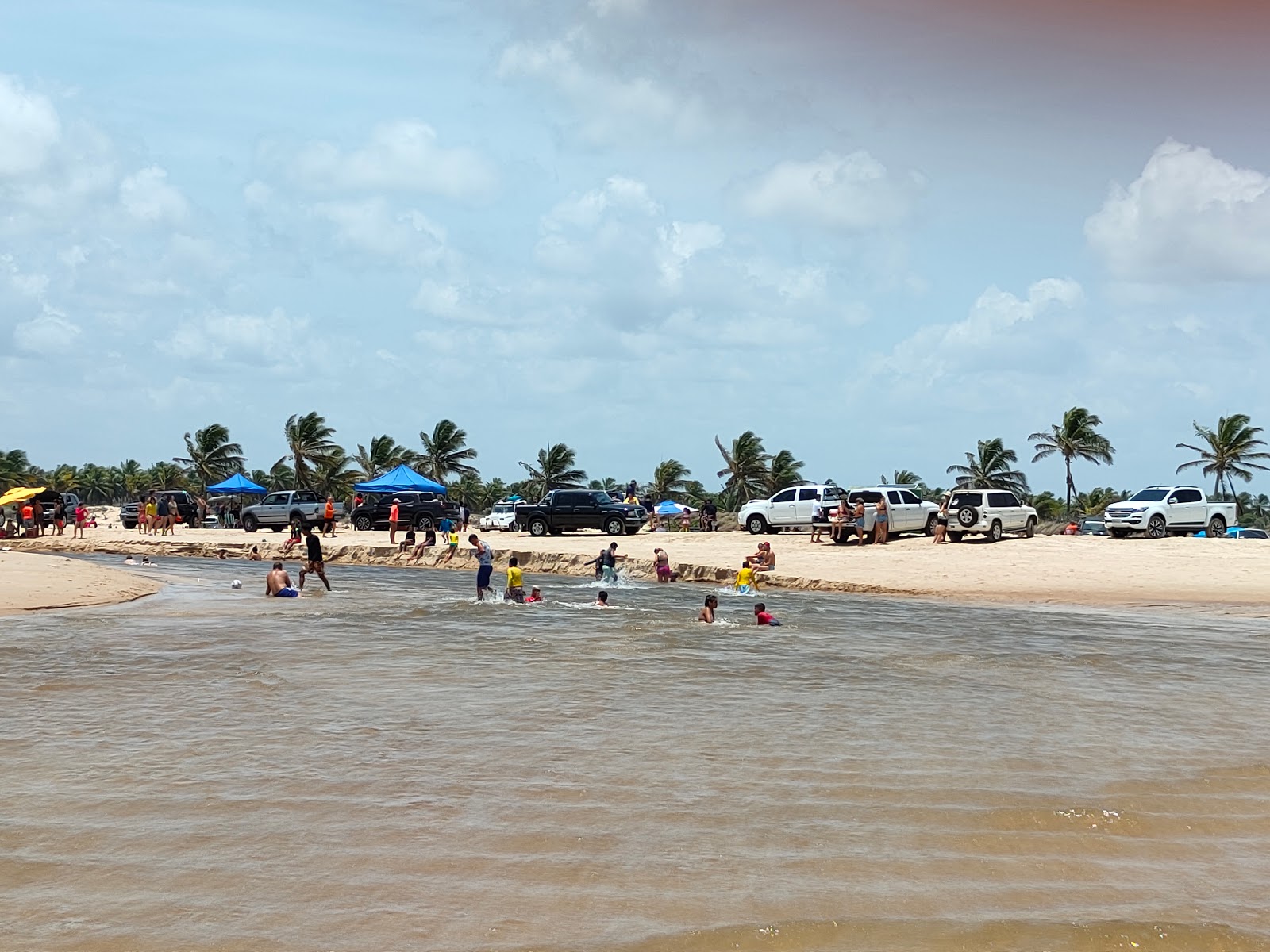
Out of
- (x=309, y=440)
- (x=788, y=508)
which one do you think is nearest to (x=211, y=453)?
(x=309, y=440)

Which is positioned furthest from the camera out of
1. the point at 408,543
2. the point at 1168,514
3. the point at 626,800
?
the point at 408,543

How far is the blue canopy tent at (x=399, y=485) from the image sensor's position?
5162 cm

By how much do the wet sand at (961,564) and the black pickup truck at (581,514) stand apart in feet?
2.08

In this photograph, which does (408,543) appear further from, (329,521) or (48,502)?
(48,502)

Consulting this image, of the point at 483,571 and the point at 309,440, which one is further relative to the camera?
the point at 309,440

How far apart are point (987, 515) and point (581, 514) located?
1553 cm

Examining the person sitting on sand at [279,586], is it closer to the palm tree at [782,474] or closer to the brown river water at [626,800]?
the brown river water at [626,800]

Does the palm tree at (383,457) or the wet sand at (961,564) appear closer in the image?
the wet sand at (961,564)

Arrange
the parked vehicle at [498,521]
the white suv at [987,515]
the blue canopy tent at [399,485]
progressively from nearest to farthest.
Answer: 1. the white suv at [987,515]
2. the blue canopy tent at [399,485]
3. the parked vehicle at [498,521]

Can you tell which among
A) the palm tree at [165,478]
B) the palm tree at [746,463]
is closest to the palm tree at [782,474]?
the palm tree at [746,463]

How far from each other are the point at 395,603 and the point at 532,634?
6966mm

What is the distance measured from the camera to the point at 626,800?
8.07 meters

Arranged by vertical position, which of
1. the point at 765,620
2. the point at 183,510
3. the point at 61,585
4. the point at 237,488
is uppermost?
the point at 237,488

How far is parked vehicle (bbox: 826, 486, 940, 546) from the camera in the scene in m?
37.5
